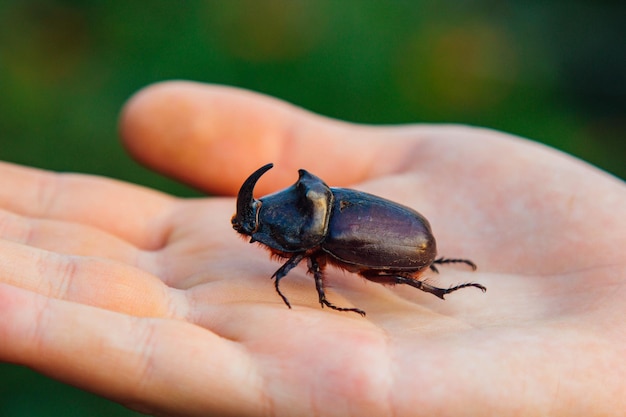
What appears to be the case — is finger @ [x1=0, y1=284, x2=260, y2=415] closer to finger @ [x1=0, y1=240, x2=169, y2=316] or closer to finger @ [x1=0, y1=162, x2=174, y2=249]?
finger @ [x1=0, y1=240, x2=169, y2=316]

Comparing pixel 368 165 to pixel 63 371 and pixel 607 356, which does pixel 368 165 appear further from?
pixel 63 371

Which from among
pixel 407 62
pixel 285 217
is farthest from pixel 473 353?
pixel 407 62

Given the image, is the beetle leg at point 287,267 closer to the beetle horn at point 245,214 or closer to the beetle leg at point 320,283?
the beetle leg at point 320,283

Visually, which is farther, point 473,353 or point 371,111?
point 371,111

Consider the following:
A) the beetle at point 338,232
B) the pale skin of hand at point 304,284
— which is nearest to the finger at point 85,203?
the pale skin of hand at point 304,284

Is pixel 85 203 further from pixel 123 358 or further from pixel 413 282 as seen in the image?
pixel 413 282

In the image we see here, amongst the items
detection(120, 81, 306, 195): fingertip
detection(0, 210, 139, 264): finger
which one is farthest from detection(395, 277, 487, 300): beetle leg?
detection(120, 81, 306, 195): fingertip
